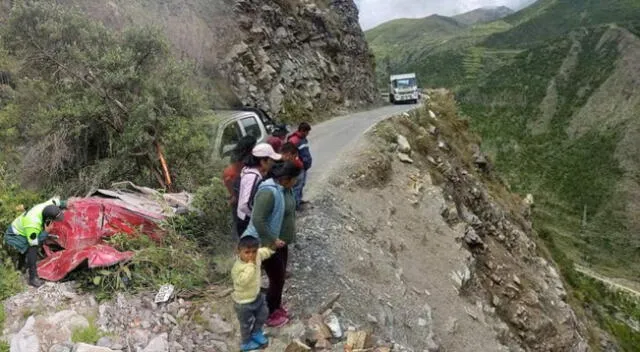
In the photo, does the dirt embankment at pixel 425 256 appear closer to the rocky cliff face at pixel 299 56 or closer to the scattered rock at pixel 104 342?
the scattered rock at pixel 104 342

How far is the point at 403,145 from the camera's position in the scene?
1434 centimetres

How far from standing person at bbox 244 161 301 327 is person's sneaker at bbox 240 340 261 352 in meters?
0.34

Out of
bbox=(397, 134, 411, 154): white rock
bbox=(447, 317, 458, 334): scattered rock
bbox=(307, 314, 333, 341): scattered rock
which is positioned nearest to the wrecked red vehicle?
bbox=(307, 314, 333, 341): scattered rock

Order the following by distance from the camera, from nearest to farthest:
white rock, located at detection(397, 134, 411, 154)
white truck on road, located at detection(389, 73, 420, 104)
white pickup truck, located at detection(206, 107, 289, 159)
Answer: white pickup truck, located at detection(206, 107, 289, 159), white rock, located at detection(397, 134, 411, 154), white truck on road, located at detection(389, 73, 420, 104)

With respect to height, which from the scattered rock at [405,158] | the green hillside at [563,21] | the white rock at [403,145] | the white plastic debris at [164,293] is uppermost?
the white plastic debris at [164,293]

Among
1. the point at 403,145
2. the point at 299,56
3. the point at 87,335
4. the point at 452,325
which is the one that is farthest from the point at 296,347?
the point at 299,56

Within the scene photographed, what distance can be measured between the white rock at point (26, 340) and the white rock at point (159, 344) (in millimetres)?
998

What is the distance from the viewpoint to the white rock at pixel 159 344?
4831 millimetres

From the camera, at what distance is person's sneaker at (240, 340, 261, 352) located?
4895 millimetres

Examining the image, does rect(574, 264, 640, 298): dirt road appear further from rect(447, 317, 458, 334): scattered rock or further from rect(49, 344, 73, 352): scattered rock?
rect(49, 344, 73, 352): scattered rock

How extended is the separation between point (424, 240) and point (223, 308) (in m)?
5.66

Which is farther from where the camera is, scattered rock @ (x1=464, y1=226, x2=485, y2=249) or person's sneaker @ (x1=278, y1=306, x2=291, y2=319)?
scattered rock @ (x1=464, y1=226, x2=485, y2=249)

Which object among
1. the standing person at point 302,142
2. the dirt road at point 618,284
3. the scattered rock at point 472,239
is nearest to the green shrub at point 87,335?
the standing person at point 302,142

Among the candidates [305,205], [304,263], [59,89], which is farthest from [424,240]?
[59,89]
